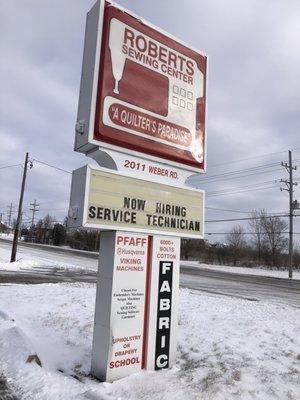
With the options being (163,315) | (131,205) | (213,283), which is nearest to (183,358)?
(163,315)

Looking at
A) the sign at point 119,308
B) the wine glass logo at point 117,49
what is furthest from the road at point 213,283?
the wine glass logo at point 117,49

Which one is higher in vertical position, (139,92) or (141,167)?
(139,92)

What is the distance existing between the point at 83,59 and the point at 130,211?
7.64 ft

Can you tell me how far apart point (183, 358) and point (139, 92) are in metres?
3.96

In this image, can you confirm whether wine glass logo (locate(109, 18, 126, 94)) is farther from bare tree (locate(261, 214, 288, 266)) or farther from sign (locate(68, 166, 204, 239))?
bare tree (locate(261, 214, 288, 266))

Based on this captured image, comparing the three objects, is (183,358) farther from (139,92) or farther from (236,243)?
(236,243)

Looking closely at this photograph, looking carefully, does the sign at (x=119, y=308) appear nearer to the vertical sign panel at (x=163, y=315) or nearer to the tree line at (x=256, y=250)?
the vertical sign panel at (x=163, y=315)

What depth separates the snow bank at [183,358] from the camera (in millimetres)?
5281

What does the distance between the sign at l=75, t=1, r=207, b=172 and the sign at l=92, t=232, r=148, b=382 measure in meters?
1.38

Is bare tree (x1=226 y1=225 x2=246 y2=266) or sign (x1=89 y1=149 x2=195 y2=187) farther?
bare tree (x1=226 y1=225 x2=246 y2=266)

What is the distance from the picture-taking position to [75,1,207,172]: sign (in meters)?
6.16

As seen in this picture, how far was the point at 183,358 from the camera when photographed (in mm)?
6676

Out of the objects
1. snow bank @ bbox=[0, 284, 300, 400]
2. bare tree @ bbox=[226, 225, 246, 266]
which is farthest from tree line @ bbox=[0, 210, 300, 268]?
snow bank @ bbox=[0, 284, 300, 400]

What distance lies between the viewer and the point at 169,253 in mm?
6656
